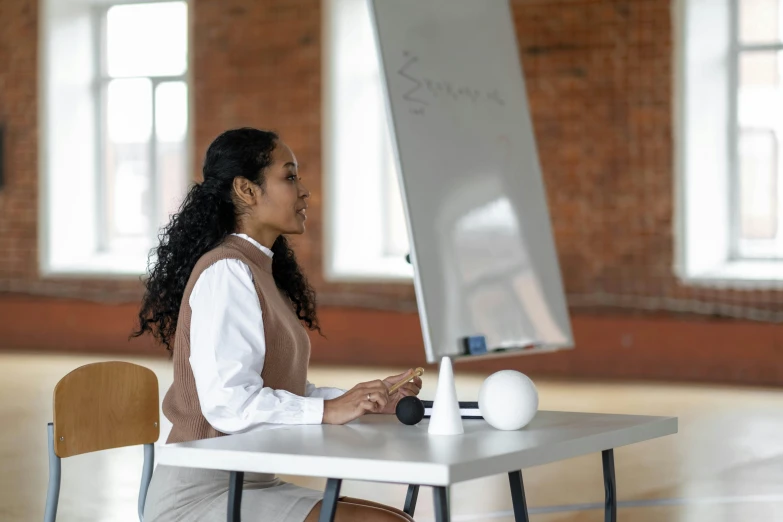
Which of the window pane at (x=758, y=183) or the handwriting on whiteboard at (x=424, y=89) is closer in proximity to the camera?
the handwriting on whiteboard at (x=424, y=89)

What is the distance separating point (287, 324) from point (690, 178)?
639 centimetres

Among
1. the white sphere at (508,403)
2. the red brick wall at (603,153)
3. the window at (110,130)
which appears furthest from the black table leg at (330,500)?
the window at (110,130)

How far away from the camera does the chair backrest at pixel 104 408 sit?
7.53 ft

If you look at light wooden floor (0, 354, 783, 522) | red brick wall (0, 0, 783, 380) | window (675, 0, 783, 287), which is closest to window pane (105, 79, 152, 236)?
red brick wall (0, 0, 783, 380)

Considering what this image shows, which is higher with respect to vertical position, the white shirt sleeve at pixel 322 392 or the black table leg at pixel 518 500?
the white shirt sleeve at pixel 322 392

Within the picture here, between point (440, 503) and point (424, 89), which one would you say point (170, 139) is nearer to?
point (424, 89)

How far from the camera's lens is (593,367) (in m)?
8.38

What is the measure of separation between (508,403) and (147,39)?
29.3ft

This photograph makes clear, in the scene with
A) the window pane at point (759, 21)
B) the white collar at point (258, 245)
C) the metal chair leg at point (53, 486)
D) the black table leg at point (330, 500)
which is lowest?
the metal chair leg at point (53, 486)

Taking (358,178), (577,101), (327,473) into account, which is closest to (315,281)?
(358,178)

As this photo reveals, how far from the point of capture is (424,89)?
354 cm

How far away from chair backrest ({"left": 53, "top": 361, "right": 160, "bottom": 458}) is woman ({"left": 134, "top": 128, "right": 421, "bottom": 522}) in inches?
4.8

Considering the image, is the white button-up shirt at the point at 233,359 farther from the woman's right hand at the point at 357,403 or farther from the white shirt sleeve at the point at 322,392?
the white shirt sleeve at the point at 322,392

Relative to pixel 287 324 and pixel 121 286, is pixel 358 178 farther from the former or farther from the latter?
pixel 287 324
